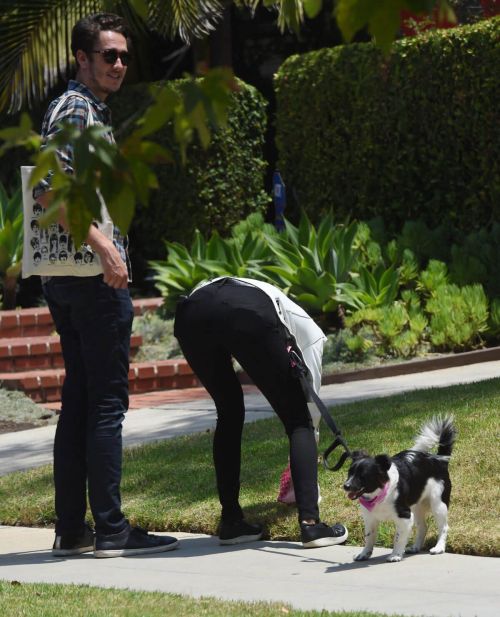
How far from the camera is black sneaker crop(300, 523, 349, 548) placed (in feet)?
18.7

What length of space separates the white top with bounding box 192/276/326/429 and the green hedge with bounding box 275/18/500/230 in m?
7.32

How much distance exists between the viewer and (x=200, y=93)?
2.69 metres

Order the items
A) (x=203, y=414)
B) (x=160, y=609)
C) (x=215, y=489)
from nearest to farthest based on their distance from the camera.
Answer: (x=160, y=609) → (x=215, y=489) → (x=203, y=414)

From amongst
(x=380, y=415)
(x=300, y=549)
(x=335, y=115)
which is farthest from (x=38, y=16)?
(x=300, y=549)

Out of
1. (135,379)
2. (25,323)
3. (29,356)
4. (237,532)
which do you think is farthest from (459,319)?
(237,532)

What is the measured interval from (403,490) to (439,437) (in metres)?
0.49

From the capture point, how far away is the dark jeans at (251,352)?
225 inches

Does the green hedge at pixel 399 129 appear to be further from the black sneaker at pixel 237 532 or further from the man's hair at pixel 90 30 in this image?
the man's hair at pixel 90 30

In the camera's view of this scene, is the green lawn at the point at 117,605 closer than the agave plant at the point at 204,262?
Yes

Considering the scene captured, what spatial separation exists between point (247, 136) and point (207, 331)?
10200 mm

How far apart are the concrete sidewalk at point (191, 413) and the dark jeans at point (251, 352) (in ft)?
9.27

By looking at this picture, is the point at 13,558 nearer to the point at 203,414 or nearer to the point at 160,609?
the point at 160,609

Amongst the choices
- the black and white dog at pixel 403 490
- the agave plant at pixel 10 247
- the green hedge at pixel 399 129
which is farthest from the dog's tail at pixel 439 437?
the agave plant at pixel 10 247

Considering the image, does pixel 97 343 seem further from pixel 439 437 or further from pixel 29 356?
pixel 29 356
